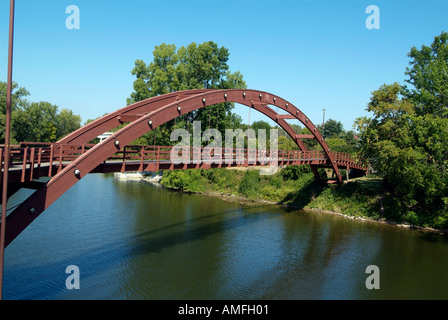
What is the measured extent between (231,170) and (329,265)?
2278cm

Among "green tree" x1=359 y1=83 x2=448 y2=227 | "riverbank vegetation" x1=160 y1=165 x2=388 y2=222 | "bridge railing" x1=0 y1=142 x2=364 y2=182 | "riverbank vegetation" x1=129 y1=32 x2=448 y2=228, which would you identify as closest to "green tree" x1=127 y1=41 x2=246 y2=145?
"riverbank vegetation" x1=129 y1=32 x2=448 y2=228

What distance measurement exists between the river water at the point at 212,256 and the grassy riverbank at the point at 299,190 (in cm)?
205

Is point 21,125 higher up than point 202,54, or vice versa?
point 202,54

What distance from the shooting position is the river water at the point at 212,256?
1361 cm

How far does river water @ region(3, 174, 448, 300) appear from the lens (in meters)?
13.6

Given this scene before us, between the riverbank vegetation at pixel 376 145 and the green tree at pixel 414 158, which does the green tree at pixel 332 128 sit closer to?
the riverbank vegetation at pixel 376 145

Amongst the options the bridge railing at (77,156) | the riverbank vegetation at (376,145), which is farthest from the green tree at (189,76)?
the bridge railing at (77,156)

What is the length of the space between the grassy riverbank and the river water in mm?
2045

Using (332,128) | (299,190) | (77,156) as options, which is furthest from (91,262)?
(332,128)

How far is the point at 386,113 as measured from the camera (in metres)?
27.8

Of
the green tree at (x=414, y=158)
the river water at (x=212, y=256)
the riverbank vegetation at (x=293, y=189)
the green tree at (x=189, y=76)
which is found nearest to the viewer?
the river water at (x=212, y=256)

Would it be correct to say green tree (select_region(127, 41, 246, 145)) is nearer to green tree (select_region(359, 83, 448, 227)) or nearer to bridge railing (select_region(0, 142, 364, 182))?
bridge railing (select_region(0, 142, 364, 182))
